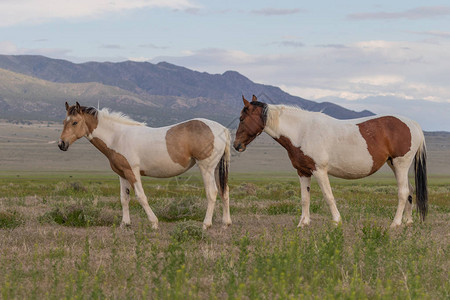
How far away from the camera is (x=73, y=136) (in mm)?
12617

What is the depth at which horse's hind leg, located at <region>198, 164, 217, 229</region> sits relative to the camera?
1261 cm

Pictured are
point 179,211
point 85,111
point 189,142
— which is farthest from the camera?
point 179,211

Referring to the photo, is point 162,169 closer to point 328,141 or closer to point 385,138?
point 328,141

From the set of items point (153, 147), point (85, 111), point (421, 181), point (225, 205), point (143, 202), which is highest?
point (85, 111)

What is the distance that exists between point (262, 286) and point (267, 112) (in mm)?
6071

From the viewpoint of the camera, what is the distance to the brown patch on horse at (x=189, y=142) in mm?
12484

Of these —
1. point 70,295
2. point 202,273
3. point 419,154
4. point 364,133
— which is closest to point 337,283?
point 202,273

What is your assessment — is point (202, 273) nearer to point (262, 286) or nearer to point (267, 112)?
point (262, 286)

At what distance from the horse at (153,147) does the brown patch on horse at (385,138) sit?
11.0ft

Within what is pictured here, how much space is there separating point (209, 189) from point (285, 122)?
2365mm

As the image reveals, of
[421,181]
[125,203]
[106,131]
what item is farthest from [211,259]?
[421,181]

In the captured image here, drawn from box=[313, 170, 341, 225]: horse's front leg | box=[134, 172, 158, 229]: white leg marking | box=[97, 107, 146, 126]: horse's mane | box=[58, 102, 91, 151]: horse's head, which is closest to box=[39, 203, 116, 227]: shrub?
box=[134, 172, 158, 229]: white leg marking

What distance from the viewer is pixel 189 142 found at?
1251 cm

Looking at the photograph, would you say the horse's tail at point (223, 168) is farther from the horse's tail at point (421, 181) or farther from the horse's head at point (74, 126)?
the horse's tail at point (421, 181)
